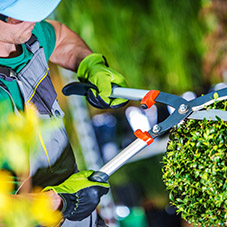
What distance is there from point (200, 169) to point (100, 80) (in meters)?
0.35

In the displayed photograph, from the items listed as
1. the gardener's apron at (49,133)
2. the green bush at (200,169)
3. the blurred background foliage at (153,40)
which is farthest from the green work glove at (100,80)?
the blurred background foliage at (153,40)

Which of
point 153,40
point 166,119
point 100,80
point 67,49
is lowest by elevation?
point 166,119

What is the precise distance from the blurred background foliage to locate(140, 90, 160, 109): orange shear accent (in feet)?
3.83

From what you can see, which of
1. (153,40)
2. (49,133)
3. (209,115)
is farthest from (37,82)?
(153,40)

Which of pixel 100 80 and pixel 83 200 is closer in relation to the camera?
pixel 83 200

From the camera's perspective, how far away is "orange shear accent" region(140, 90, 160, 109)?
0.83 meters

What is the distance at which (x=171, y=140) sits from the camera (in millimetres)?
806

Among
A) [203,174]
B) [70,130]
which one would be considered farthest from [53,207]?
[70,130]

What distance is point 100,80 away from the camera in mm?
962

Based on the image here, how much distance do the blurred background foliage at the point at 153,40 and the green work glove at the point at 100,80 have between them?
948mm

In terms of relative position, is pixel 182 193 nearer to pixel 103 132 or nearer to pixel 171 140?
pixel 171 140

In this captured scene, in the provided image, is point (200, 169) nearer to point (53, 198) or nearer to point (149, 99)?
point (149, 99)

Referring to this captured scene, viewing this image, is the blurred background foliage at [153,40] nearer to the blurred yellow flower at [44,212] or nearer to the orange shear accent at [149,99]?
the orange shear accent at [149,99]

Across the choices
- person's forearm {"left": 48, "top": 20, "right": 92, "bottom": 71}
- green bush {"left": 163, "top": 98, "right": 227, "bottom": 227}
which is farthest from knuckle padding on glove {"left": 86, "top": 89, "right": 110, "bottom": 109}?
green bush {"left": 163, "top": 98, "right": 227, "bottom": 227}
